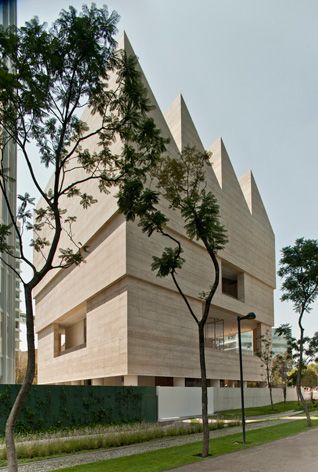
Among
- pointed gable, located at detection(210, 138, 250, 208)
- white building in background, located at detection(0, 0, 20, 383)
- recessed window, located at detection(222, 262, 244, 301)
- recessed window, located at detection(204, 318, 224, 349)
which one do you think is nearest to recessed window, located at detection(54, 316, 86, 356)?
recessed window, located at detection(204, 318, 224, 349)

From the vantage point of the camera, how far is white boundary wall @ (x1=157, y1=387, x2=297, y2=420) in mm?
33812

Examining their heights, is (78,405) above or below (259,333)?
below

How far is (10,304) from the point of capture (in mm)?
32062

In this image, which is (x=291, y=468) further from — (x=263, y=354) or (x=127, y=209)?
(x=263, y=354)

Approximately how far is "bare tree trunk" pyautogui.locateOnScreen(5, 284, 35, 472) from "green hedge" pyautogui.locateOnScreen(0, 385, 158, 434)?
1041 cm

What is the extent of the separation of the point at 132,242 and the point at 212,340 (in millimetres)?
20479

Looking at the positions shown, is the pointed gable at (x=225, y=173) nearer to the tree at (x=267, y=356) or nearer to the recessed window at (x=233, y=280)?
the recessed window at (x=233, y=280)

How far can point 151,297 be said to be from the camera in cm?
3725

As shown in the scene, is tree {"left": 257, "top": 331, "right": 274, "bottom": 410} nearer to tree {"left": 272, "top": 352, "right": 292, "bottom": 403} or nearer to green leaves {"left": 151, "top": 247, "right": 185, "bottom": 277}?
tree {"left": 272, "top": 352, "right": 292, "bottom": 403}

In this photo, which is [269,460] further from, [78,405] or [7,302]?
[7,302]

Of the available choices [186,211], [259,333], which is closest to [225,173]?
[259,333]

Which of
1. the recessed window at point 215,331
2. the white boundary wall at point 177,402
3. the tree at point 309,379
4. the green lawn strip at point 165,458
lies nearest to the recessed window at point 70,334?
the recessed window at point 215,331

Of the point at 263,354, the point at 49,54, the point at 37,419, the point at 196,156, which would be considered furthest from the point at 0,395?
the point at 263,354

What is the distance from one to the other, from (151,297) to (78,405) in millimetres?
12890
